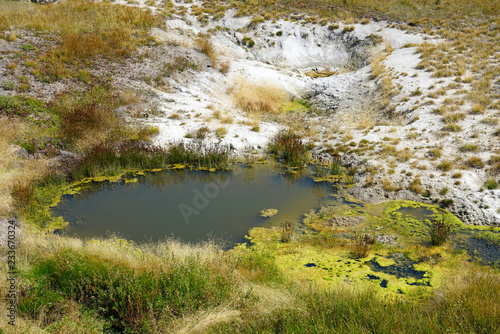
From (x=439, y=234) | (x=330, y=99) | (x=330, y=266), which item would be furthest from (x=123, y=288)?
(x=330, y=99)

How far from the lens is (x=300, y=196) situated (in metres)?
11.9

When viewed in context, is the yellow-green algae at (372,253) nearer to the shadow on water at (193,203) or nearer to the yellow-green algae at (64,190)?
the shadow on water at (193,203)

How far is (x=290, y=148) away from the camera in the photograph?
14.8m

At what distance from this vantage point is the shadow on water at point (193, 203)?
32.1ft

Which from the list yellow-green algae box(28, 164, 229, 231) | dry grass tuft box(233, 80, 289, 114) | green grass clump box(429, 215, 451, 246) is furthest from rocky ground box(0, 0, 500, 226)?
yellow-green algae box(28, 164, 229, 231)

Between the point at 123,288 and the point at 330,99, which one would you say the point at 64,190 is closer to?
the point at 123,288

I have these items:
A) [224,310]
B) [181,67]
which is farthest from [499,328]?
[181,67]

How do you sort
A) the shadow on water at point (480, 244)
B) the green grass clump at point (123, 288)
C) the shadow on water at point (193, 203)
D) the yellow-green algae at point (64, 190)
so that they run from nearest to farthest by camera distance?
the green grass clump at point (123, 288) < the shadow on water at point (480, 244) < the shadow on water at point (193, 203) < the yellow-green algae at point (64, 190)

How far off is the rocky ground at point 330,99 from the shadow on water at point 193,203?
185 centimetres

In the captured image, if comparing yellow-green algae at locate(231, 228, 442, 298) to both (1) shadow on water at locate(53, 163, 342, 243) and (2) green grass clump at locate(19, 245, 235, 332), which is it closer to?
(1) shadow on water at locate(53, 163, 342, 243)

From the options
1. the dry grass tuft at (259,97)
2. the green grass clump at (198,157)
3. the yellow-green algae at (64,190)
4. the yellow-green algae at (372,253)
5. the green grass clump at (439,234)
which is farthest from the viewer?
the dry grass tuft at (259,97)

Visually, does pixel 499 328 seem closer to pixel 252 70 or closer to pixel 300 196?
pixel 300 196

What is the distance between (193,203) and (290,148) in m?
5.39

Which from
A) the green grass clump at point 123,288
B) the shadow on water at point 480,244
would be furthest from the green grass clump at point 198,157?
the shadow on water at point 480,244
